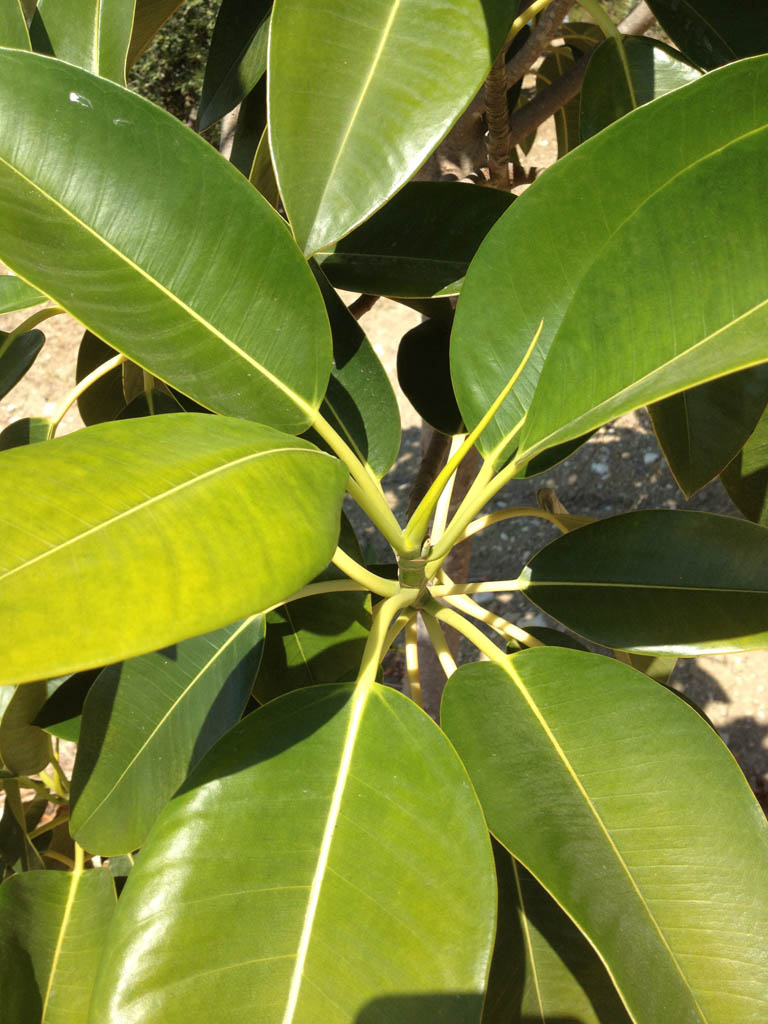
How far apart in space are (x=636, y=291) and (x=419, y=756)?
380mm

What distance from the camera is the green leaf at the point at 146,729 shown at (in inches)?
31.5

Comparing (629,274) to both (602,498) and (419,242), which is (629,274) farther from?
(602,498)

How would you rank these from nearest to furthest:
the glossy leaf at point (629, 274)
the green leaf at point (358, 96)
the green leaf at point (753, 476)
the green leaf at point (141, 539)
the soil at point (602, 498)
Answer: the green leaf at point (141, 539) < the glossy leaf at point (629, 274) < the green leaf at point (358, 96) < the green leaf at point (753, 476) < the soil at point (602, 498)

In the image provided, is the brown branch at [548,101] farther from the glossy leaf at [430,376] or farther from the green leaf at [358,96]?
the green leaf at [358,96]

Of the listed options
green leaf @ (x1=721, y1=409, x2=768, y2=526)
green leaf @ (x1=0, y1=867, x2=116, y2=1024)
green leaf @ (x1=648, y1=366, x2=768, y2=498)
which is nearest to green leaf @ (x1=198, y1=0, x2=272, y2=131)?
green leaf @ (x1=648, y1=366, x2=768, y2=498)

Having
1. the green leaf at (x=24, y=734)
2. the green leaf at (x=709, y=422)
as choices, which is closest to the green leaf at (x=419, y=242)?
the green leaf at (x=709, y=422)

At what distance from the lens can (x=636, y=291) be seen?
590mm

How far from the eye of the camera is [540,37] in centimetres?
108

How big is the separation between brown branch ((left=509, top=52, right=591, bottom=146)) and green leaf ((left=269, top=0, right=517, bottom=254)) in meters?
0.50

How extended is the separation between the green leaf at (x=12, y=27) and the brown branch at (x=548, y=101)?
2.11 ft

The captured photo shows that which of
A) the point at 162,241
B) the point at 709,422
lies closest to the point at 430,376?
the point at 709,422

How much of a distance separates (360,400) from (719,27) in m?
0.55

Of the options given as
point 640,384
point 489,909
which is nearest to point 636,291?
point 640,384

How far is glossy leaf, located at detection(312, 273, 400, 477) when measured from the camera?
0.91 meters
